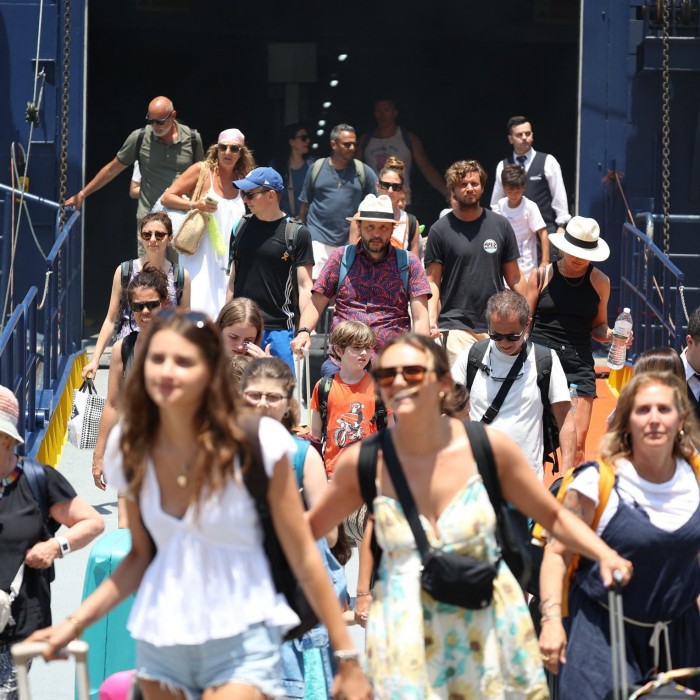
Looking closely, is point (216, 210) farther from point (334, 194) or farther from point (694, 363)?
point (694, 363)

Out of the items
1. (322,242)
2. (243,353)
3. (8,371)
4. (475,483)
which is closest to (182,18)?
(322,242)

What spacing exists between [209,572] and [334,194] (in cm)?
814

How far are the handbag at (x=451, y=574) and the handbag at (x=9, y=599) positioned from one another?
1.40m

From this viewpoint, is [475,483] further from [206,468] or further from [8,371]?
[8,371]

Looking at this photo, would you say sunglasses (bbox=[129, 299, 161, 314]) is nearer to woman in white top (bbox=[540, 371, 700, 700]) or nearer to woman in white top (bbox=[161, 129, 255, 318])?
woman in white top (bbox=[161, 129, 255, 318])

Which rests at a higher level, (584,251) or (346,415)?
(584,251)

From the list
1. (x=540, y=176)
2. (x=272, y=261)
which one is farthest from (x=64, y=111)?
(x=272, y=261)

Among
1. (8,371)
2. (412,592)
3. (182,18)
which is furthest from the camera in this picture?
(182,18)

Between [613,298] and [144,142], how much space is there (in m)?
4.25

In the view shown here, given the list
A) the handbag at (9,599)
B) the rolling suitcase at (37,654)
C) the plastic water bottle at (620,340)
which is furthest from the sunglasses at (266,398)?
the plastic water bottle at (620,340)

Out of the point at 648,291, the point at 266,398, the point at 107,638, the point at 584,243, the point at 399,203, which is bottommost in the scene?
the point at 107,638

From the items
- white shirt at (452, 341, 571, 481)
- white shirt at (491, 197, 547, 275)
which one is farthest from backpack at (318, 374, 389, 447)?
white shirt at (491, 197, 547, 275)

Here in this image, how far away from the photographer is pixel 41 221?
1269 centimetres

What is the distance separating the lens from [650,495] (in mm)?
4473
